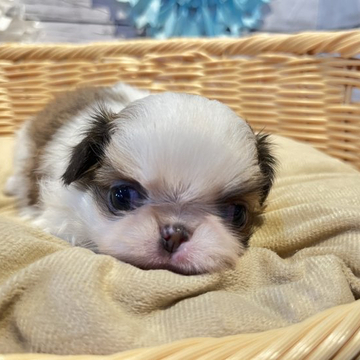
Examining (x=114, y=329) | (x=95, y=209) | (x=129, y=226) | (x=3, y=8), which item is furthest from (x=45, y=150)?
(x=3, y=8)

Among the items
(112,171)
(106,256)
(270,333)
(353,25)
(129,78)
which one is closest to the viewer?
(270,333)

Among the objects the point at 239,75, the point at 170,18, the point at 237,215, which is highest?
the point at 170,18

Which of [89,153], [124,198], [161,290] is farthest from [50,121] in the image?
[161,290]

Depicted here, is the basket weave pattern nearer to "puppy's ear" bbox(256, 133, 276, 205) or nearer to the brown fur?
the brown fur

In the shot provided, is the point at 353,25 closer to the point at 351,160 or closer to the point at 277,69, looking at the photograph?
the point at 277,69

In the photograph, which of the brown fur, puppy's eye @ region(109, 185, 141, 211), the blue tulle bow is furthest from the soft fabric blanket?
the blue tulle bow

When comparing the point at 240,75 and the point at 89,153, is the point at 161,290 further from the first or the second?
the point at 240,75

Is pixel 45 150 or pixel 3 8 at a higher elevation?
pixel 3 8
